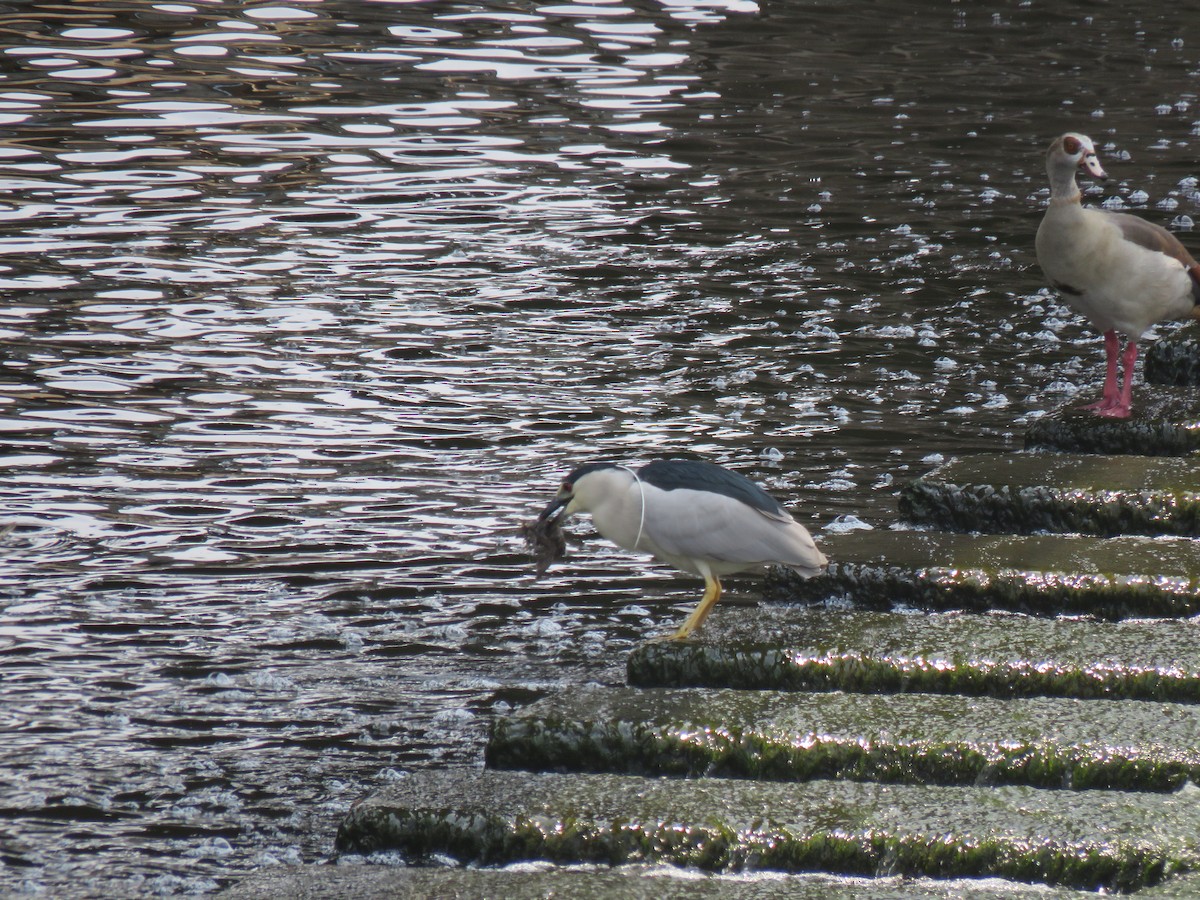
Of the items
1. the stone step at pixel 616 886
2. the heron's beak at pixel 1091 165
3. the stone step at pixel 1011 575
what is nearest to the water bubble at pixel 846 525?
the stone step at pixel 1011 575

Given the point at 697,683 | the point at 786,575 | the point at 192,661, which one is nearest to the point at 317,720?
the point at 192,661

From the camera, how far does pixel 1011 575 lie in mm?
5570

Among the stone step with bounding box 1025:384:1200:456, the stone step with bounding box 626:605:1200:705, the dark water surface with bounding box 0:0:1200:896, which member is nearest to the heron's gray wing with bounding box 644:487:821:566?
the stone step with bounding box 626:605:1200:705

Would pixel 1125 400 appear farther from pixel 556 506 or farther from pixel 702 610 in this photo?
pixel 556 506

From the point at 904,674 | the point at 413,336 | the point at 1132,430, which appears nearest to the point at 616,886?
the point at 904,674

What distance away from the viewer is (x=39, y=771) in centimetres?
497

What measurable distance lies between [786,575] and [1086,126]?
1020cm

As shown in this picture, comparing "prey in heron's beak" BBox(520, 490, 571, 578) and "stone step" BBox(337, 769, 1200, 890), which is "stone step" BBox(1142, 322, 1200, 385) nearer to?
"prey in heron's beak" BBox(520, 490, 571, 578)

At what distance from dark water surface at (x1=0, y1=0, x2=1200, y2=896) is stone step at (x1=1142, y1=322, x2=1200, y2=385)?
720 millimetres

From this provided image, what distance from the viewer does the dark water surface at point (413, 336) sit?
17.8 feet

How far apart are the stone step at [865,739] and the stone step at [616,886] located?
0.49m

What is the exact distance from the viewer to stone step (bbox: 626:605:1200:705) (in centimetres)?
484

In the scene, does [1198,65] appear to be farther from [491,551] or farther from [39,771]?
[39,771]

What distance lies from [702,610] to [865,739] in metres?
0.93
